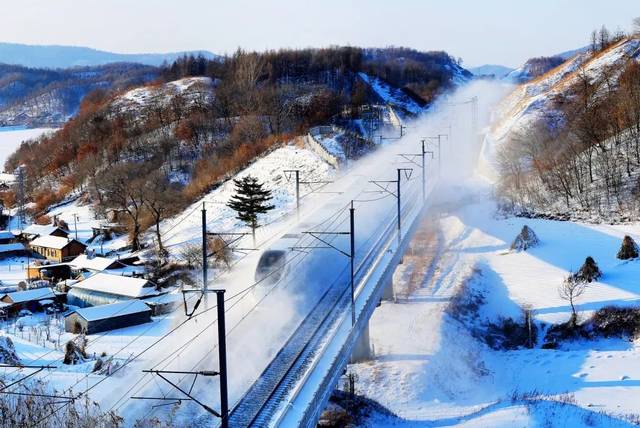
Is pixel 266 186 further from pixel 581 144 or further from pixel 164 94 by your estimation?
pixel 164 94

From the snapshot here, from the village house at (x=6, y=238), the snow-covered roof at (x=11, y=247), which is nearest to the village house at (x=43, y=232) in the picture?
the village house at (x=6, y=238)

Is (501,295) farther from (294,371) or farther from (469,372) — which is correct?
(294,371)

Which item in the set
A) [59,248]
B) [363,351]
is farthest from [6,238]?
[363,351]

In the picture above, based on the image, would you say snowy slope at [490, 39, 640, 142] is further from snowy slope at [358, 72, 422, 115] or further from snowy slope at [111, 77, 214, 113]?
snowy slope at [111, 77, 214, 113]

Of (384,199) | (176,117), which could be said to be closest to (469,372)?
(384,199)

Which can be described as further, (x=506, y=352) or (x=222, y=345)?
(x=506, y=352)

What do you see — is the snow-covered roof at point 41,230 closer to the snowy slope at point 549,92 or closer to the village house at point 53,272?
the village house at point 53,272
